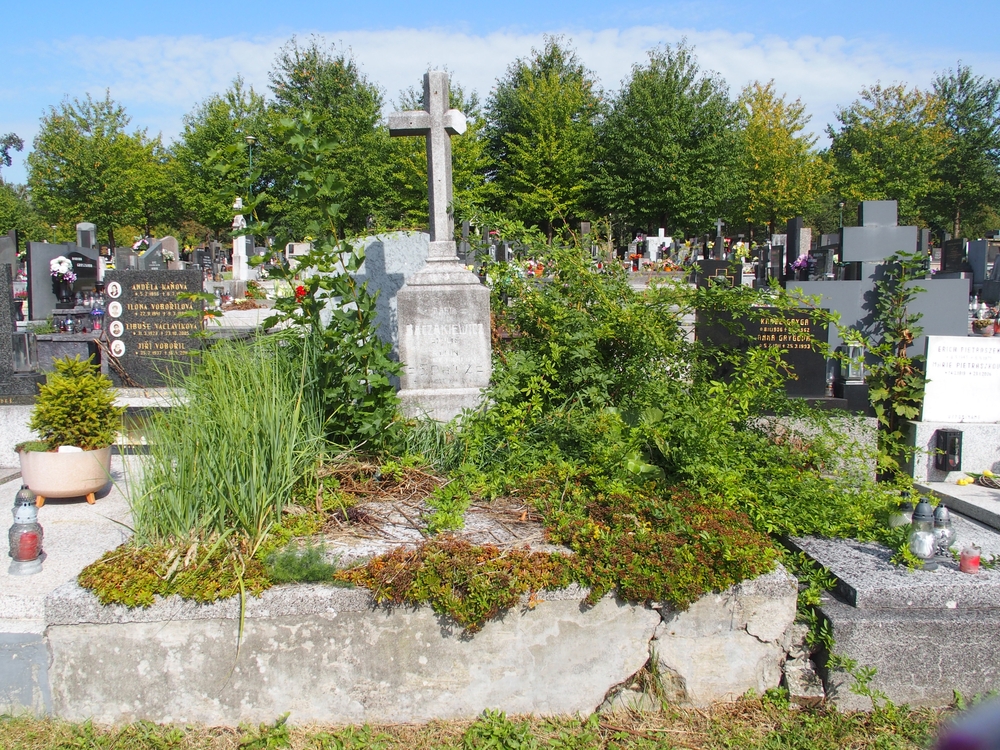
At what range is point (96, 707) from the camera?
300 centimetres

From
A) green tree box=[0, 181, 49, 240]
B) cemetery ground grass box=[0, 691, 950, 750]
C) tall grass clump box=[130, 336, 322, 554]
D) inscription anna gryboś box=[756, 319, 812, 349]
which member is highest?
green tree box=[0, 181, 49, 240]

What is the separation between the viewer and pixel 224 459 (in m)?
3.30

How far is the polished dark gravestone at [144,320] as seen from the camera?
23.5 ft

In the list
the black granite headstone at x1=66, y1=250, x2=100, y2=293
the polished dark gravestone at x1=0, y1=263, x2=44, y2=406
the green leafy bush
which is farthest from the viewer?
the black granite headstone at x1=66, y1=250, x2=100, y2=293

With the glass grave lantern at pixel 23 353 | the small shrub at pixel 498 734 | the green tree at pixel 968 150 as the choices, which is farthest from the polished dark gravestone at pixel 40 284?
the green tree at pixel 968 150

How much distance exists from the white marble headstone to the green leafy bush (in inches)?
224

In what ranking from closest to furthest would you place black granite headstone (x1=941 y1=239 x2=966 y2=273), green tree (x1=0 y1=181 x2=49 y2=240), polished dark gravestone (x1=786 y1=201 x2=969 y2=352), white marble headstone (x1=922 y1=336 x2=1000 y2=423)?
white marble headstone (x1=922 y1=336 x2=1000 y2=423), polished dark gravestone (x1=786 y1=201 x2=969 y2=352), black granite headstone (x1=941 y1=239 x2=966 y2=273), green tree (x1=0 y1=181 x2=49 y2=240)

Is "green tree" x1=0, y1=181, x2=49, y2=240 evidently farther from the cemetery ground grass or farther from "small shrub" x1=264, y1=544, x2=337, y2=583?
"small shrub" x1=264, y1=544, x2=337, y2=583

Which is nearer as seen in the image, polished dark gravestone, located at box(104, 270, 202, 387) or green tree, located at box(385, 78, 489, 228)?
polished dark gravestone, located at box(104, 270, 202, 387)

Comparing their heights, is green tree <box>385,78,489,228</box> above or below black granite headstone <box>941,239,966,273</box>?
above

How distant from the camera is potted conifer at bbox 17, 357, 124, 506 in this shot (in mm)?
4473

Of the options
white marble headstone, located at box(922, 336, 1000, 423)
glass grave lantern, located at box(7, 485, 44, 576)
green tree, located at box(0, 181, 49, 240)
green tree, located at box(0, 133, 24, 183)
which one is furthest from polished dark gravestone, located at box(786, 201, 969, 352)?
green tree, located at box(0, 133, 24, 183)

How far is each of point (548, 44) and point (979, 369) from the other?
120 feet

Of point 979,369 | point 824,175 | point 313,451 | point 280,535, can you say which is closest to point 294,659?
point 280,535
